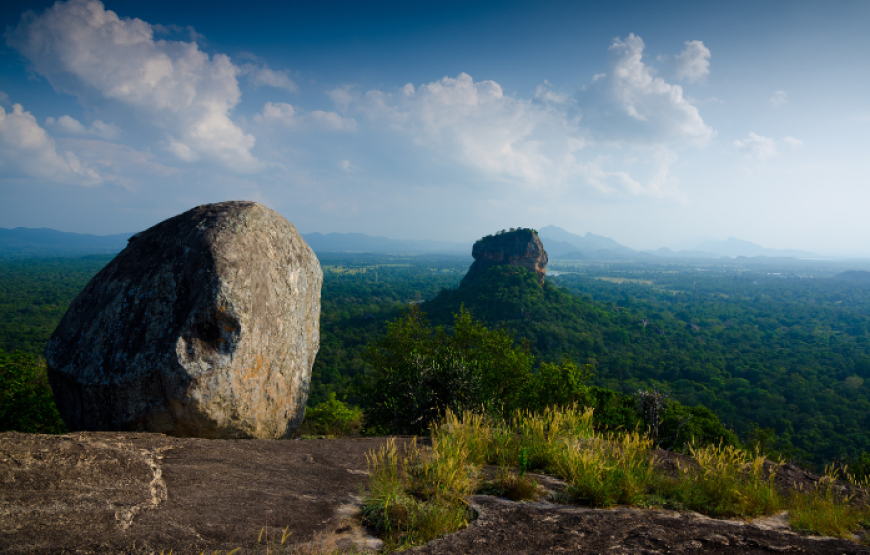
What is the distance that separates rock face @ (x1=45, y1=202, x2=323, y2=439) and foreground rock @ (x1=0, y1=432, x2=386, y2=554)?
1.15 metres

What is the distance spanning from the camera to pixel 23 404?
461 inches

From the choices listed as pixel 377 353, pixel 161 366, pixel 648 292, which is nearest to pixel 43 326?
pixel 377 353

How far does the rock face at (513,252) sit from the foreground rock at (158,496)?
8448cm

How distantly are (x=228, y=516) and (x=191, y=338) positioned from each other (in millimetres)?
4168

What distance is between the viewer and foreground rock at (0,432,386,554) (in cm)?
373

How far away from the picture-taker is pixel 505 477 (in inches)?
224

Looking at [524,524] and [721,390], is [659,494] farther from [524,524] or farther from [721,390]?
[721,390]

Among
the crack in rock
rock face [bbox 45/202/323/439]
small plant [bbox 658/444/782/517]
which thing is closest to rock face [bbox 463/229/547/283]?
rock face [bbox 45/202/323/439]

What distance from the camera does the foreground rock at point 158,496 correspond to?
12.2ft

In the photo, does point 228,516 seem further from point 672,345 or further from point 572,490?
point 672,345

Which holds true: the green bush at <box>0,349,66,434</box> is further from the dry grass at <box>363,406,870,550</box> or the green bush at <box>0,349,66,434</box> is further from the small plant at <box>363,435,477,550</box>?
the small plant at <box>363,435,477,550</box>

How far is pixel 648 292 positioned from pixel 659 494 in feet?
569

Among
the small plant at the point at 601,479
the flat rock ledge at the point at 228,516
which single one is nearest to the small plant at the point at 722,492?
the flat rock ledge at the point at 228,516

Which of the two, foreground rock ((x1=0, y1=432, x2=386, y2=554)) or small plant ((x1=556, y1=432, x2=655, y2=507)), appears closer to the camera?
foreground rock ((x1=0, y1=432, x2=386, y2=554))
